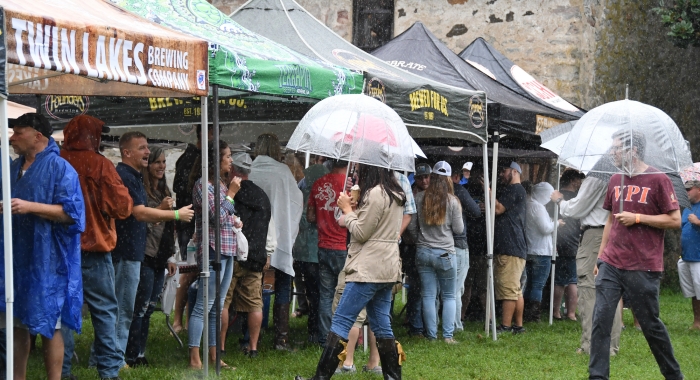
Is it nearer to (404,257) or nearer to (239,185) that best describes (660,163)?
(239,185)

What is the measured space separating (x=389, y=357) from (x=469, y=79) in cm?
464

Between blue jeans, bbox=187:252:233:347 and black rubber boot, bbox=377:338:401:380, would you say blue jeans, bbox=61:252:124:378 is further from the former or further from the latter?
black rubber boot, bbox=377:338:401:380

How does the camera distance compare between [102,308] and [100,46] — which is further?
[102,308]

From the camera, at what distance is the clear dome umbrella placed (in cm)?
619

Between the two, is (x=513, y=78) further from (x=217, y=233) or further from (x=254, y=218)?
(x=217, y=233)

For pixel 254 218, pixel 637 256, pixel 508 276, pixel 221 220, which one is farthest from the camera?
pixel 508 276

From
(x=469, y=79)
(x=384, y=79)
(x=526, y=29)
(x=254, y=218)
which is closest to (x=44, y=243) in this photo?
(x=254, y=218)

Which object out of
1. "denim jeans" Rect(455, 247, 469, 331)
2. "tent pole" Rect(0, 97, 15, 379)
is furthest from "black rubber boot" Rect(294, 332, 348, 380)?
"denim jeans" Rect(455, 247, 469, 331)

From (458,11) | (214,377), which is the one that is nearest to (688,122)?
(458,11)

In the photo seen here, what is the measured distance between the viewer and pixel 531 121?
33.7ft

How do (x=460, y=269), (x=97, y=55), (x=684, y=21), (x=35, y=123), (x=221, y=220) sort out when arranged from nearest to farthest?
(x=97, y=55) < (x=35, y=123) < (x=221, y=220) < (x=460, y=269) < (x=684, y=21)

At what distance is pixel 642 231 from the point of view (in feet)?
21.4

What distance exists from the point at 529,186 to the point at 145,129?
15.5ft

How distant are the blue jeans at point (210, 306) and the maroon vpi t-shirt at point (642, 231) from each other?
2820 millimetres
